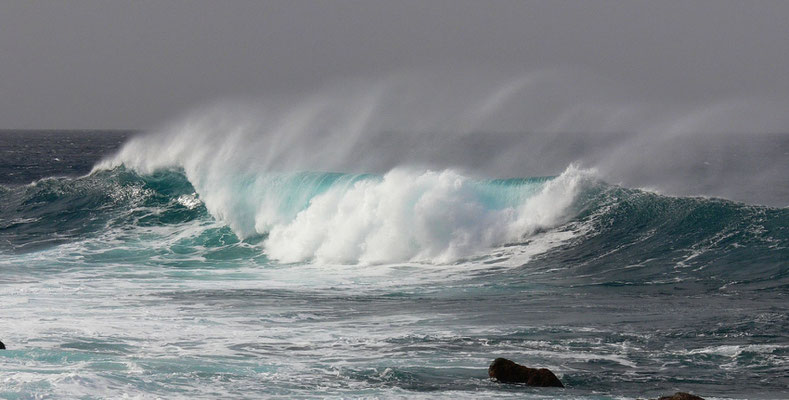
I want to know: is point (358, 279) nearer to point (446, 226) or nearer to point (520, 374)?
point (446, 226)

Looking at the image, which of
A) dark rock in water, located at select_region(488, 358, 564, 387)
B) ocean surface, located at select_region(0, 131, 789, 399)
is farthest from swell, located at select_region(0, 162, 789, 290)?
dark rock in water, located at select_region(488, 358, 564, 387)

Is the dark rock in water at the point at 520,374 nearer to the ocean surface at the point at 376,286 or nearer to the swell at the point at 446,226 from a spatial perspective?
the ocean surface at the point at 376,286

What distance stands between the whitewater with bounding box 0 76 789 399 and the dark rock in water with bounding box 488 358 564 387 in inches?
8.7

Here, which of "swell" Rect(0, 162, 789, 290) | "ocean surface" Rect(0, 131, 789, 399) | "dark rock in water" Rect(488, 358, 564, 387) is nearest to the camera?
"dark rock in water" Rect(488, 358, 564, 387)

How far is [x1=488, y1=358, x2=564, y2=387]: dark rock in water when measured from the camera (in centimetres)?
1235

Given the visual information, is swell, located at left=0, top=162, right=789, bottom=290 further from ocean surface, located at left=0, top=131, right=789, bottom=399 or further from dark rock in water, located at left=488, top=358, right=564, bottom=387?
dark rock in water, located at left=488, top=358, right=564, bottom=387

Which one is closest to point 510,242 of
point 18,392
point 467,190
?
point 467,190

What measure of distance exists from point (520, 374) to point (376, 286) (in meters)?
9.10

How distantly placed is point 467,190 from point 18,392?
18.7 metres

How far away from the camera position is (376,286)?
2131cm

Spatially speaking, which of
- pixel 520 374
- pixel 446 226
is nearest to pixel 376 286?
pixel 446 226

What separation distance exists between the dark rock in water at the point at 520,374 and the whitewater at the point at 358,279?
22 centimetres

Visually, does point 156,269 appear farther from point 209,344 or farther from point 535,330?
point 535,330

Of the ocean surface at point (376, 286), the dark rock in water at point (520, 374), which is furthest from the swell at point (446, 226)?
the dark rock in water at point (520, 374)
